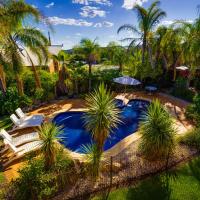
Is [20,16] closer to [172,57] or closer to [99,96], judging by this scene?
[99,96]

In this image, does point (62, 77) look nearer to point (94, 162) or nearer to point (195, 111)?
point (195, 111)

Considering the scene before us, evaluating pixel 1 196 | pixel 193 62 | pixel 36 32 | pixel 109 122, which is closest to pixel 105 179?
pixel 109 122

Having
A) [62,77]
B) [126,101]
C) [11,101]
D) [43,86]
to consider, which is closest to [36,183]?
[11,101]

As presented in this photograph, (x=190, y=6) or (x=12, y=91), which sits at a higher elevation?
(x=190, y=6)

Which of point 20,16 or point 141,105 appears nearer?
point 20,16

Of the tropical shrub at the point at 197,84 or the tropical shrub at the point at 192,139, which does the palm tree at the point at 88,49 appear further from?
the tropical shrub at the point at 192,139
